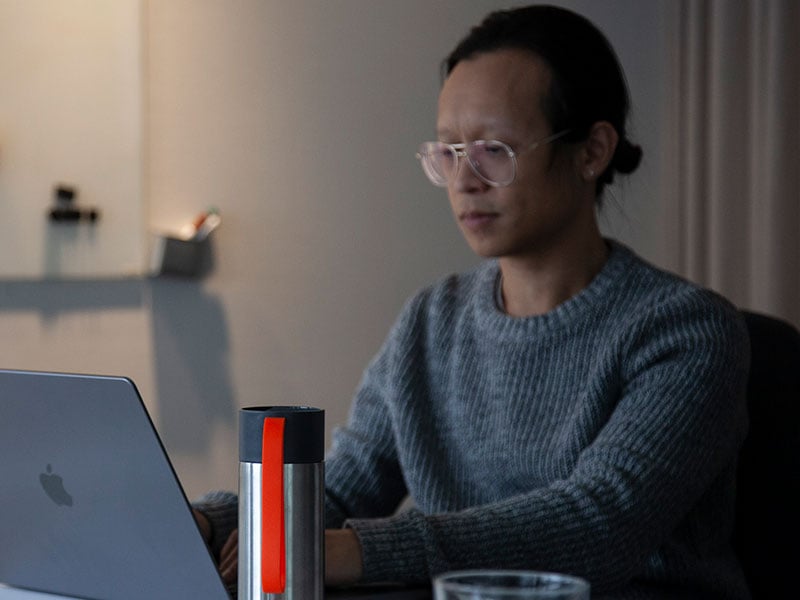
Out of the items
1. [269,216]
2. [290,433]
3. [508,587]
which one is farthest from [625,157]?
[269,216]

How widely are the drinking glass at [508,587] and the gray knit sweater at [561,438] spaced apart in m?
0.54

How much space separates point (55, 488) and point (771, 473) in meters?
0.90

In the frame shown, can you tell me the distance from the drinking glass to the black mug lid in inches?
10.1

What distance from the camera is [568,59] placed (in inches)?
62.1

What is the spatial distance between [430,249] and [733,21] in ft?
2.94

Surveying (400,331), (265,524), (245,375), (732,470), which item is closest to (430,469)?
(400,331)

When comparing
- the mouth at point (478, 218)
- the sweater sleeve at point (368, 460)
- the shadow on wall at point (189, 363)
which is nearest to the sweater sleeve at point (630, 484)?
the mouth at point (478, 218)

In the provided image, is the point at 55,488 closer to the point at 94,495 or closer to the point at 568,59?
the point at 94,495

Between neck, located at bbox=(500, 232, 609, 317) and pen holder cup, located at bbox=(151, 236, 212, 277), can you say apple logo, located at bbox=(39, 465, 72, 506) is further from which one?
pen holder cup, located at bbox=(151, 236, 212, 277)

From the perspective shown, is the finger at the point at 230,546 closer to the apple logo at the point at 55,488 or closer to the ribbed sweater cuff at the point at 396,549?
the ribbed sweater cuff at the point at 396,549

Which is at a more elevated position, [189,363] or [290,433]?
[290,433]

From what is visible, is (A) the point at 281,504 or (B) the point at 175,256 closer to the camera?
(A) the point at 281,504

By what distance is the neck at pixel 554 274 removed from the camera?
159 centimetres

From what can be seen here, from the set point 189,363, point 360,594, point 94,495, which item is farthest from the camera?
point 189,363
